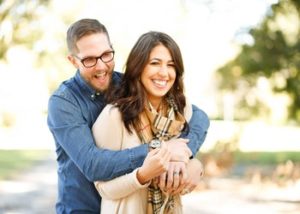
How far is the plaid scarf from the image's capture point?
1.67 m

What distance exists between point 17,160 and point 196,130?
29.4 ft

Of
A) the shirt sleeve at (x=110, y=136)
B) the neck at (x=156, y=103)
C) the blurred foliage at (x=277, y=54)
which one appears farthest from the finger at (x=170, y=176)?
Result: the blurred foliage at (x=277, y=54)

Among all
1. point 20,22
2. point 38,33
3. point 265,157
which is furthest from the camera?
point 265,157

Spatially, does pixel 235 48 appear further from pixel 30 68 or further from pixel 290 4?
pixel 30 68

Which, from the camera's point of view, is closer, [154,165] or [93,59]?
[154,165]

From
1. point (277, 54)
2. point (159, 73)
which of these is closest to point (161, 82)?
point (159, 73)

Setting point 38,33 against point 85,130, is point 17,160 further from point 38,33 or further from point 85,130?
point 85,130

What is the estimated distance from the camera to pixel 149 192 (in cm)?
168

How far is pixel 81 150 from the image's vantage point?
1.58 metres

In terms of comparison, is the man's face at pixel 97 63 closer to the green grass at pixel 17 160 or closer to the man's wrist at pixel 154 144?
the man's wrist at pixel 154 144

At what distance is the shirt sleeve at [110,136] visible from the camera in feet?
5.25

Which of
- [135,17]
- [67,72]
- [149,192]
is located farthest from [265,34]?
[149,192]

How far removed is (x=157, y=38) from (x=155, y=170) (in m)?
0.42

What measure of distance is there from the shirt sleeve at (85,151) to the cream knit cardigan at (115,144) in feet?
0.12
